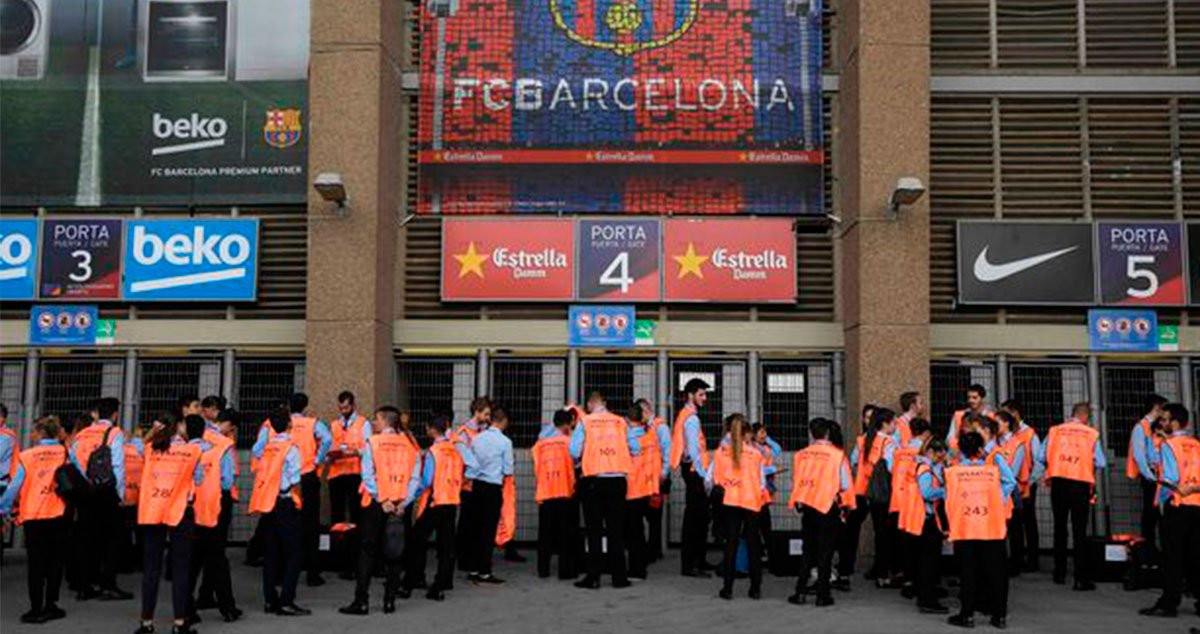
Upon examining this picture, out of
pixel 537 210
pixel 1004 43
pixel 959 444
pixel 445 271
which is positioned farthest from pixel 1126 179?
pixel 445 271

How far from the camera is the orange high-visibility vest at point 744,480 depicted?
10445 mm

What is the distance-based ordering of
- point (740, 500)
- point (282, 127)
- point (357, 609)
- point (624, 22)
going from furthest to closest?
1. point (624, 22)
2. point (282, 127)
3. point (740, 500)
4. point (357, 609)

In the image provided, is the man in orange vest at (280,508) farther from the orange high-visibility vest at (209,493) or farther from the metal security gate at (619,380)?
the metal security gate at (619,380)

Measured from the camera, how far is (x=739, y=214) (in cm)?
1402

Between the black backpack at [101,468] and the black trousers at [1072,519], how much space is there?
8.95 metres

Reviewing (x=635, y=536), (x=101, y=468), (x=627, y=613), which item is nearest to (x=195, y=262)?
(x=101, y=468)

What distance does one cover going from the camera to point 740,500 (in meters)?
10.4

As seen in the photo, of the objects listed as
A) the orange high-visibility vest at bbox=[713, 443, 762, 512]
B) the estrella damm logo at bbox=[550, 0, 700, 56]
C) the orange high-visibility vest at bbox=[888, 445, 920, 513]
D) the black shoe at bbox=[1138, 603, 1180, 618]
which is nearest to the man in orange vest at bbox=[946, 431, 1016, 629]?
the orange high-visibility vest at bbox=[888, 445, 920, 513]

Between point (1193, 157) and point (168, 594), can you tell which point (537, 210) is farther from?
point (1193, 157)

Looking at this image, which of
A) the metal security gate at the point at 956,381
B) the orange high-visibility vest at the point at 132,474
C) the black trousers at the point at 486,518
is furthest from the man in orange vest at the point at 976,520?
the orange high-visibility vest at the point at 132,474

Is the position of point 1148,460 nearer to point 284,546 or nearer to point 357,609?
point 357,609

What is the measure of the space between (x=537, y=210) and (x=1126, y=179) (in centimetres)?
716

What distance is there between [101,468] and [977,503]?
7.38 meters

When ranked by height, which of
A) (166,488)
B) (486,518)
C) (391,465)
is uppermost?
(391,465)
